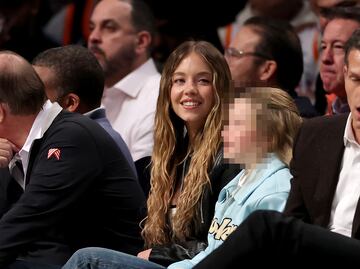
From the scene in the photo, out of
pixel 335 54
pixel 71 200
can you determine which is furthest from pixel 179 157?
pixel 335 54

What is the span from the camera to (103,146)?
14.3 feet

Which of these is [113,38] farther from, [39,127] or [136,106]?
[39,127]

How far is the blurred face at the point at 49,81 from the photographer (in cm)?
495

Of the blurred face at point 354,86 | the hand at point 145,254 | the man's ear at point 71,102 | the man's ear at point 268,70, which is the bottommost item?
the hand at point 145,254

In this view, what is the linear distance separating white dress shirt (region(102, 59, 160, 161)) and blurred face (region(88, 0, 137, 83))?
0.40ft

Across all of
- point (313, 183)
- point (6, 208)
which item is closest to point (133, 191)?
point (6, 208)

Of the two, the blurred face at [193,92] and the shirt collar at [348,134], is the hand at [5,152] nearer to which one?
the blurred face at [193,92]

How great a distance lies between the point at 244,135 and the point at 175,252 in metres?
0.54

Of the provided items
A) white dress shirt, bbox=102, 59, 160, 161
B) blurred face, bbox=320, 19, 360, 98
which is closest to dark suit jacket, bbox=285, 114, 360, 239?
blurred face, bbox=320, 19, 360, 98

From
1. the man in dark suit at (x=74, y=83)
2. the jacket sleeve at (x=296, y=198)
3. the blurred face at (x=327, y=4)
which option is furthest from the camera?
the blurred face at (x=327, y=4)

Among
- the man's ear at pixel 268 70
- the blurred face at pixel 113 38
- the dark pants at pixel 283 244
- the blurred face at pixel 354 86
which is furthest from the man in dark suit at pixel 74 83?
the dark pants at pixel 283 244

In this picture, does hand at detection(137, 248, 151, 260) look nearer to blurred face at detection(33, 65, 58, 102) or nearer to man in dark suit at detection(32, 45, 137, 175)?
man in dark suit at detection(32, 45, 137, 175)

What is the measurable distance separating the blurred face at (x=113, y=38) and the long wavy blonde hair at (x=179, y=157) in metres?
1.58

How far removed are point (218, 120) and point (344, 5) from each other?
166cm
